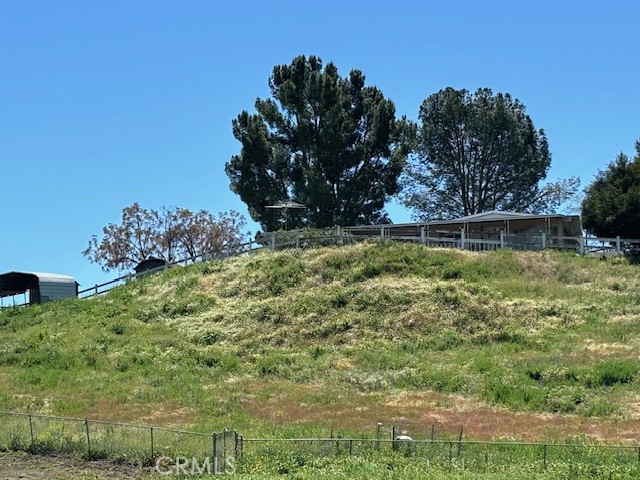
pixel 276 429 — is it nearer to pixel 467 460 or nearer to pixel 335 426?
pixel 335 426

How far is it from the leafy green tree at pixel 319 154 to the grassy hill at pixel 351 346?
19013 mm

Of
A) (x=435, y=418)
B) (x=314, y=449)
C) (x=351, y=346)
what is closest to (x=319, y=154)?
(x=351, y=346)

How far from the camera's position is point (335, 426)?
2291 cm

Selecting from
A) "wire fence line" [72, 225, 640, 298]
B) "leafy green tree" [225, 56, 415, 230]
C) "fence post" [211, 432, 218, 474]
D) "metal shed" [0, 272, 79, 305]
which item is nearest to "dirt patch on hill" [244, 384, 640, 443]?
"fence post" [211, 432, 218, 474]

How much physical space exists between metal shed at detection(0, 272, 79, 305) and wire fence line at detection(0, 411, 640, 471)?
1344 inches

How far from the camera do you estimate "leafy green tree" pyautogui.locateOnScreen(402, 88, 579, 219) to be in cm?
7244

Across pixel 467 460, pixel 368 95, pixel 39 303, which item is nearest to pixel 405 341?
pixel 467 460

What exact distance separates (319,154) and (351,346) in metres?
34.3

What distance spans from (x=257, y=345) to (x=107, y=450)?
50.6ft

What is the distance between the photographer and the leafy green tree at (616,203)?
48125mm

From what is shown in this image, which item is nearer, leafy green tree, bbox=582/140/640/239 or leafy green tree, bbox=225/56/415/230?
leafy green tree, bbox=582/140/640/239

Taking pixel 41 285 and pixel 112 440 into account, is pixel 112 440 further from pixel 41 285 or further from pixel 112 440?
pixel 41 285

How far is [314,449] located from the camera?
1864 centimetres

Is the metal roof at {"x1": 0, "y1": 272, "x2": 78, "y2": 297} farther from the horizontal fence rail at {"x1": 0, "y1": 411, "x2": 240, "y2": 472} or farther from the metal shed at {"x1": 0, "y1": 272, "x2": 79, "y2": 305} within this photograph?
the horizontal fence rail at {"x1": 0, "y1": 411, "x2": 240, "y2": 472}
